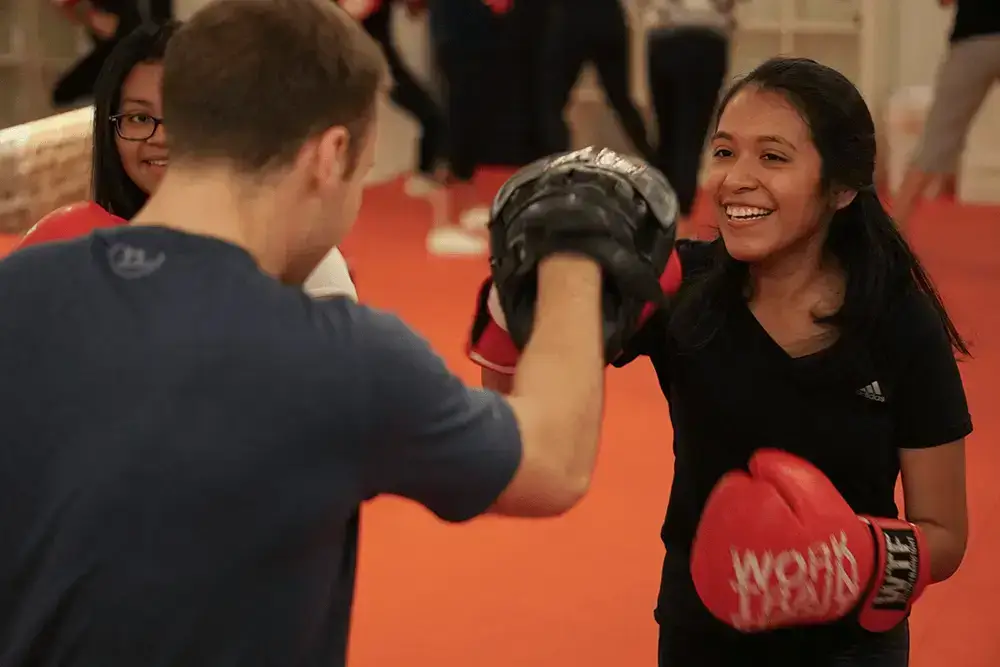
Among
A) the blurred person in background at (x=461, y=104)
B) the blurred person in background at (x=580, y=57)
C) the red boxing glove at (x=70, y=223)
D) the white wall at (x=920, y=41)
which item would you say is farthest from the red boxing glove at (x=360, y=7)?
the red boxing glove at (x=70, y=223)

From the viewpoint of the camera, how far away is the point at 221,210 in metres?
0.87

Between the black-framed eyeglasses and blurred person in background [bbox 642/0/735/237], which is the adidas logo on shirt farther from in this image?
blurred person in background [bbox 642/0/735/237]

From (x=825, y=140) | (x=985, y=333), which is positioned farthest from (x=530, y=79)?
(x=825, y=140)

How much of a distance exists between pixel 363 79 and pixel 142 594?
1.23ft

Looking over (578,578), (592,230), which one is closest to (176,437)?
(592,230)

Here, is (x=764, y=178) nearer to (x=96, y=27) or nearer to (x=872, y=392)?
(x=872, y=392)

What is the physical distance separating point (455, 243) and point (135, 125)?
331 centimetres

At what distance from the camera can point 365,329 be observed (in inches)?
32.8

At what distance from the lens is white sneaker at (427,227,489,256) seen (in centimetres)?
488

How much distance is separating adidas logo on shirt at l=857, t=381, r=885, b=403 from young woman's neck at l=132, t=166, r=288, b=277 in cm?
74

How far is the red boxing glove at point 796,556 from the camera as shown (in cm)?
128

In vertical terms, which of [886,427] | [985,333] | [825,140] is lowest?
[985,333]

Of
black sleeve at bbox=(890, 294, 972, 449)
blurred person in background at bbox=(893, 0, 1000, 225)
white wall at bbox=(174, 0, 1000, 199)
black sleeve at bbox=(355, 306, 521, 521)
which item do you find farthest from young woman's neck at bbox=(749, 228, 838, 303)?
white wall at bbox=(174, 0, 1000, 199)

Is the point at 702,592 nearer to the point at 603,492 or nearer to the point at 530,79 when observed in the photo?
the point at 603,492
